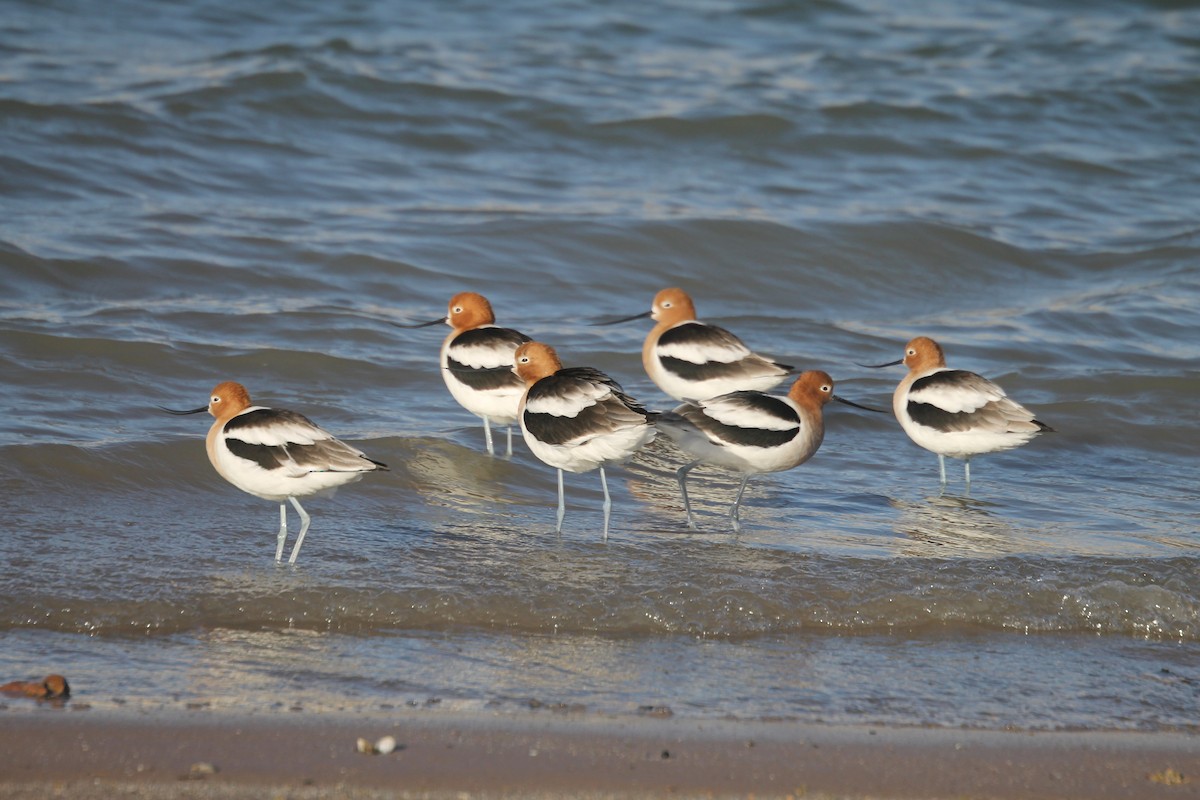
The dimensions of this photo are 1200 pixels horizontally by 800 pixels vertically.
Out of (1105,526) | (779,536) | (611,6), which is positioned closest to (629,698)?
(779,536)

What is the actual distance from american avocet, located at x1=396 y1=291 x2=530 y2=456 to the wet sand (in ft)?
13.9

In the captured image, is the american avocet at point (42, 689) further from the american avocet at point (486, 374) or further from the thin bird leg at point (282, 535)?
the american avocet at point (486, 374)

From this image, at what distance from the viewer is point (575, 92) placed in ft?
61.8

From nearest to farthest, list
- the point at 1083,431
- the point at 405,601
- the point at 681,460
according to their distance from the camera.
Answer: the point at 405,601 < the point at 681,460 < the point at 1083,431

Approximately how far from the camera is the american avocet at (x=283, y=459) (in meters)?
6.58

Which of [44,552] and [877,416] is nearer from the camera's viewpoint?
[44,552]

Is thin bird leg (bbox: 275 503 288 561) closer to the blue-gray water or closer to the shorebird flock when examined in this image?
the shorebird flock

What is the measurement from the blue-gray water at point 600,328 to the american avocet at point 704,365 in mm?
636

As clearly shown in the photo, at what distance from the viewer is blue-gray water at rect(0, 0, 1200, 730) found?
5648mm

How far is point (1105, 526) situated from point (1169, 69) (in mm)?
16837

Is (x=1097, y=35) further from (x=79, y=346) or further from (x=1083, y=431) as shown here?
(x=79, y=346)

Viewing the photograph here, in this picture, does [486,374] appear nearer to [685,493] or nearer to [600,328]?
[685,493]

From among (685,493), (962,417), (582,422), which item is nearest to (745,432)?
(685,493)

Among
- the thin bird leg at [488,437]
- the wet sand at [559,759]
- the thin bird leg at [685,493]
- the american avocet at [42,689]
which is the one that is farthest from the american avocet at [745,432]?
the american avocet at [42,689]
